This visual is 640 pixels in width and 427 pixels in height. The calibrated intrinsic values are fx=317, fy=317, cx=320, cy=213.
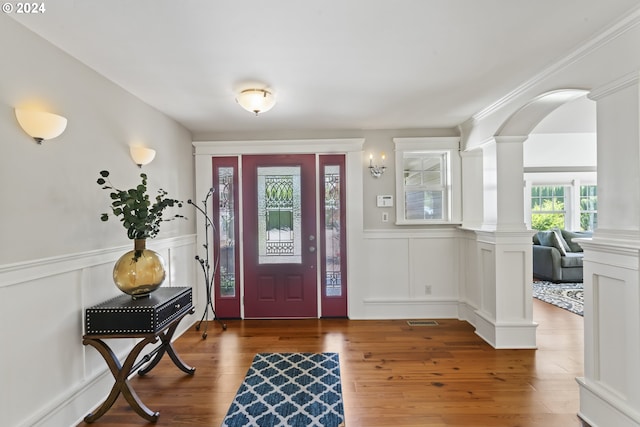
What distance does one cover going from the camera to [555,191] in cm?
704

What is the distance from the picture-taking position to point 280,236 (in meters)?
4.11

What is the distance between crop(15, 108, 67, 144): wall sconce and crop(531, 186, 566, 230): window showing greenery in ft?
26.7

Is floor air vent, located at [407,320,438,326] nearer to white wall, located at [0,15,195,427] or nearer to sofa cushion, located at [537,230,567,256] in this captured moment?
white wall, located at [0,15,195,427]

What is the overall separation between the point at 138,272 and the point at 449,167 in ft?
11.9

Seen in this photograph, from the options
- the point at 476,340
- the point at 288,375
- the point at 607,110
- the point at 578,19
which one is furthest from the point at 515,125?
the point at 288,375

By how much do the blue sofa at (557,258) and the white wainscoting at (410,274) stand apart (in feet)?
9.04

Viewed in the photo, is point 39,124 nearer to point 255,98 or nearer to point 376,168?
point 255,98

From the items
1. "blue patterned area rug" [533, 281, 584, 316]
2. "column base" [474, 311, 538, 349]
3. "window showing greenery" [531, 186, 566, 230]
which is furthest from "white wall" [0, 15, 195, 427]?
"window showing greenery" [531, 186, 566, 230]

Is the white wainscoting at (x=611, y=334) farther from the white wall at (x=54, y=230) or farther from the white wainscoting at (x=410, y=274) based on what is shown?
the white wall at (x=54, y=230)

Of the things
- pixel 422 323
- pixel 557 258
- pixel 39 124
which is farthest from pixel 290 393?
pixel 557 258

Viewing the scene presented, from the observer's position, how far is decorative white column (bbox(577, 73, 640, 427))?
1763 millimetres

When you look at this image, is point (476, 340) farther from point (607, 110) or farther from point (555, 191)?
point (555, 191)

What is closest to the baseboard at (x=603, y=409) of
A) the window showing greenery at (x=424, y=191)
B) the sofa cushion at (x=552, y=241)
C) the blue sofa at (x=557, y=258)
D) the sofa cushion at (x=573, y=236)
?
the window showing greenery at (x=424, y=191)

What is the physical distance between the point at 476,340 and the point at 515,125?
222 centimetres
